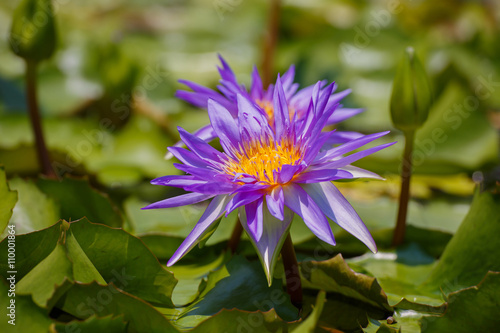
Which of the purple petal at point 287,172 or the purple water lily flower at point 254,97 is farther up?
the purple water lily flower at point 254,97

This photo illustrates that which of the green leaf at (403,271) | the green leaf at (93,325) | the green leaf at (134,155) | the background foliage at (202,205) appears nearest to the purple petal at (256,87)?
the background foliage at (202,205)

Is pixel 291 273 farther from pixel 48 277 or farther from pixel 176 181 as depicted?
pixel 48 277

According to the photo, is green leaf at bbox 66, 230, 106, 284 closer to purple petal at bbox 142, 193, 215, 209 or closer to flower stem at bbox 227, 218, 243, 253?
purple petal at bbox 142, 193, 215, 209

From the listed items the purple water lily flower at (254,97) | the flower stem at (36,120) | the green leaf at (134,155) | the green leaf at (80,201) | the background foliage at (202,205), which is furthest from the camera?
the green leaf at (134,155)

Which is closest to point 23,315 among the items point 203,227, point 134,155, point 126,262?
point 126,262

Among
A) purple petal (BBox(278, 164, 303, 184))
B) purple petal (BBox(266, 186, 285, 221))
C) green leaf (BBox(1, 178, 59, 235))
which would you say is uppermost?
purple petal (BBox(278, 164, 303, 184))

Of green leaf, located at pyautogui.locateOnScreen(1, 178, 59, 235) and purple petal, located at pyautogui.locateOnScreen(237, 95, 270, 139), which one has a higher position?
purple petal, located at pyautogui.locateOnScreen(237, 95, 270, 139)

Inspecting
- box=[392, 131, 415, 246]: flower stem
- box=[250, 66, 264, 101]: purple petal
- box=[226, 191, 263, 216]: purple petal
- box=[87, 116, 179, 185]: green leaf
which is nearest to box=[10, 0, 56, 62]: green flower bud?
box=[87, 116, 179, 185]: green leaf

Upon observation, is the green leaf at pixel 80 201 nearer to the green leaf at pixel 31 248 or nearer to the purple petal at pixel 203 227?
the green leaf at pixel 31 248
